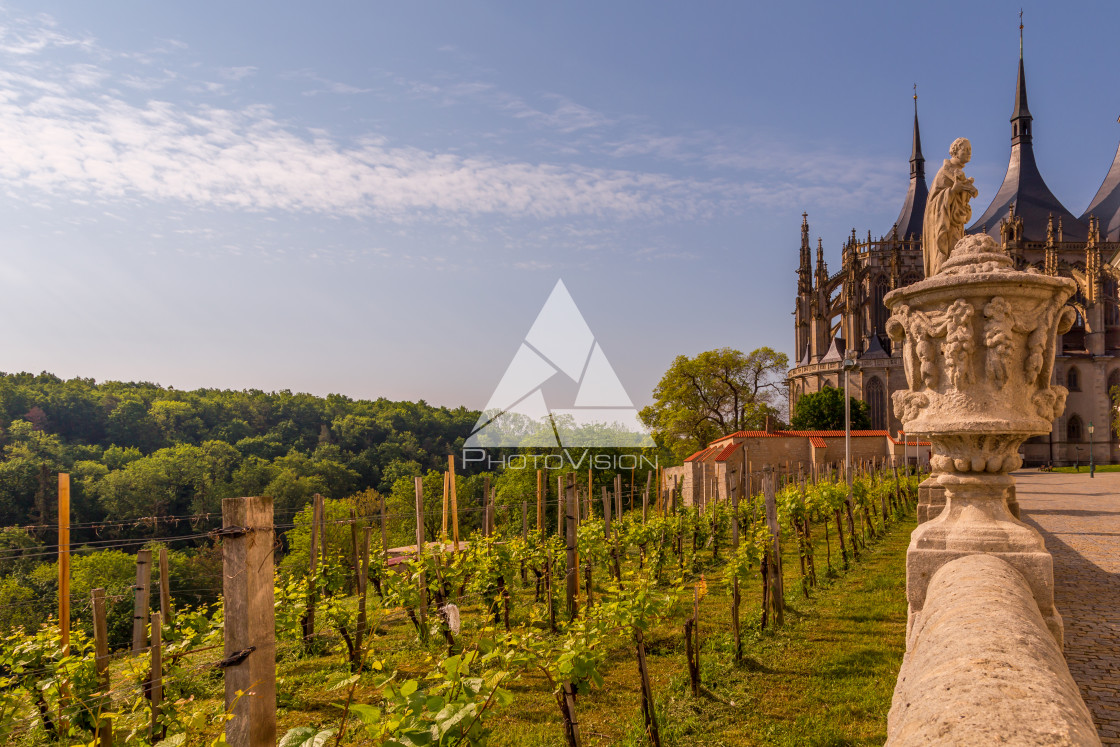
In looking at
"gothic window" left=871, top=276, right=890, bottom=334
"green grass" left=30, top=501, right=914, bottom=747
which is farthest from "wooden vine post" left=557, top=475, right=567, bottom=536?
"gothic window" left=871, top=276, right=890, bottom=334

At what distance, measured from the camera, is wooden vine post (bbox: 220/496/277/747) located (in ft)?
8.30

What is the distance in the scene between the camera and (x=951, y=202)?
474cm

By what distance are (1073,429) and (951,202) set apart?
51.9m

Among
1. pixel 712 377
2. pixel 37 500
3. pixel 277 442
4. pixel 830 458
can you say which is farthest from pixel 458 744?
pixel 277 442

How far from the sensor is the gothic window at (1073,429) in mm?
44875

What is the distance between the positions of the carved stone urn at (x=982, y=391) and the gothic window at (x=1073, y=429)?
52805mm

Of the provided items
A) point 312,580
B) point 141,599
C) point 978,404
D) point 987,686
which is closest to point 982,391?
point 978,404

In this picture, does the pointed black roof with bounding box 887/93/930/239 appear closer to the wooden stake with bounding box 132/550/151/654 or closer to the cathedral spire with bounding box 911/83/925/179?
the cathedral spire with bounding box 911/83/925/179

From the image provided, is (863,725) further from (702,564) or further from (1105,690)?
(702,564)

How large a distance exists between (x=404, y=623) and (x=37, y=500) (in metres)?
27.8

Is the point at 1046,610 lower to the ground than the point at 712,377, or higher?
lower

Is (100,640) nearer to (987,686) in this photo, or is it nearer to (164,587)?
(164,587)

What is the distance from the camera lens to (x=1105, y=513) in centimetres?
1362

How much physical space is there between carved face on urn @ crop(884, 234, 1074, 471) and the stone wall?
1159 millimetres
